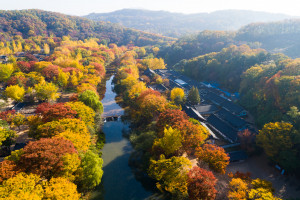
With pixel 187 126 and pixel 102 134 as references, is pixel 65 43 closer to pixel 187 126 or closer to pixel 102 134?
pixel 102 134

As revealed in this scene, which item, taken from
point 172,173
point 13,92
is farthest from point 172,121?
point 13,92

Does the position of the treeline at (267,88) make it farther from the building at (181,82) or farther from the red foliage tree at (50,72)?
the red foliage tree at (50,72)

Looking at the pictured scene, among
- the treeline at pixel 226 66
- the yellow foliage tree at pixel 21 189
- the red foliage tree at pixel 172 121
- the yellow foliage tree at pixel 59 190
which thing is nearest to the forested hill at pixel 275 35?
the treeline at pixel 226 66

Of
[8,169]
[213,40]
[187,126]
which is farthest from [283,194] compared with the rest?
[213,40]

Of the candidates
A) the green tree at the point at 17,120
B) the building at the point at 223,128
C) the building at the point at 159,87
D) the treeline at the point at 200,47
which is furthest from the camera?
the treeline at the point at 200,47

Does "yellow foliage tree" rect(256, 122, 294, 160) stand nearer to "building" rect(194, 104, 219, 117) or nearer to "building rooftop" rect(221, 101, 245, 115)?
"building rooftop" rect(221, 101, 245, 115)

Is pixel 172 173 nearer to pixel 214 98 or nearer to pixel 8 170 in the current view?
pixel 8 170

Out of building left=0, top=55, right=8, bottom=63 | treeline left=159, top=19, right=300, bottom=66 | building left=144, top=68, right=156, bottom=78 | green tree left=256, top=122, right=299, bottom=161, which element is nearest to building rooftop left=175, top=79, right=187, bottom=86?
building left=144, top=68, right=156, bottom=78
